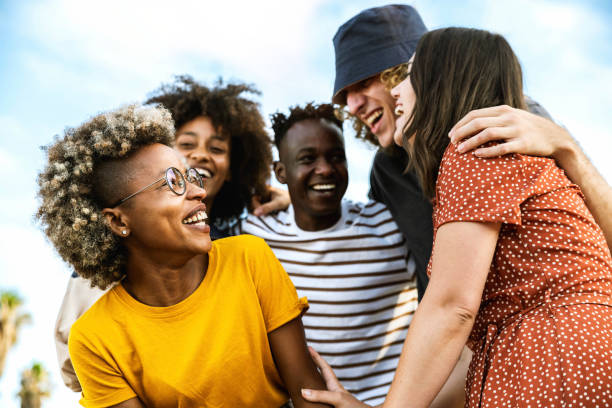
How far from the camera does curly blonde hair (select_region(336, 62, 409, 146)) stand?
12.3 feet

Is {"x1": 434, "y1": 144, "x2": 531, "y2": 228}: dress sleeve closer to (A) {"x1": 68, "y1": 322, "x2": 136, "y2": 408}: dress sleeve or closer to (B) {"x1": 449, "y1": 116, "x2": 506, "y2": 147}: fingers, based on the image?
(B) {"x1": 449, "y1": 116, "x2": 506, "y2": 147}: fingers

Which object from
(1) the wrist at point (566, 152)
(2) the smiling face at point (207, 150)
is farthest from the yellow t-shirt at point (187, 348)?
(2) the smiling face at point (207, 150)

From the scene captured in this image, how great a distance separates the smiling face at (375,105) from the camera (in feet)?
A: 12.5

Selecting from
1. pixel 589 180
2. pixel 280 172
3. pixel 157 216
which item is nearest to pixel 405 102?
pixel 589 180

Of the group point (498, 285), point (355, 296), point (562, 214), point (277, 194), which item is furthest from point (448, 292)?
point (277, 194)

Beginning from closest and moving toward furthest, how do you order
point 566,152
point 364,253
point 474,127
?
point 474,127, point 566,152, point 364,253

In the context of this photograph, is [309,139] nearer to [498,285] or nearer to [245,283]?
[245,283]

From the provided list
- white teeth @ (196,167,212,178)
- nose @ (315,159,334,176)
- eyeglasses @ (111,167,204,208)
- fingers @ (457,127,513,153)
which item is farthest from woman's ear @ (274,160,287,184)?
fingers @ (457,127,513,153)

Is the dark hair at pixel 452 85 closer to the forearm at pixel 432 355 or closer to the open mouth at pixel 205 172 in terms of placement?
the forearm at pixel 432 355

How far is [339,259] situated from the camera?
140 inches

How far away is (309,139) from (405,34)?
1.03 meters

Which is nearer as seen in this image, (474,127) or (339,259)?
(474,127)

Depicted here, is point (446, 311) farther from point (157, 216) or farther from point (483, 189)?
point (157, 216)

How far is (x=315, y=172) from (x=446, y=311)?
6.47 ft
